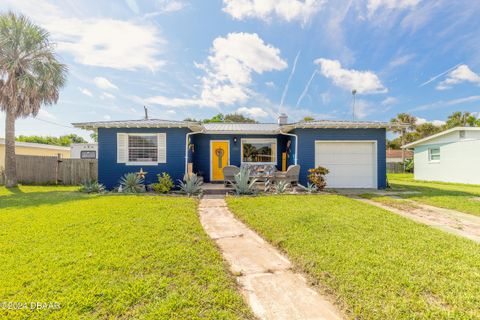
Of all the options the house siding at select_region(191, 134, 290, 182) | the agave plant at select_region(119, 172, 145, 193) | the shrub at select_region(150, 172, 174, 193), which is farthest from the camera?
the house siding at select_region(191, 134, 290, 182)

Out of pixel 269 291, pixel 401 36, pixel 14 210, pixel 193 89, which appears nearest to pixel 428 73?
pixel 401 36

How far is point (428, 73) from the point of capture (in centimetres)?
1755

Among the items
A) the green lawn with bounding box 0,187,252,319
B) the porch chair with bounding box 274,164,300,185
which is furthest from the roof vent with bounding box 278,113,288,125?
the green lawn with bounding box 0,187,252,319

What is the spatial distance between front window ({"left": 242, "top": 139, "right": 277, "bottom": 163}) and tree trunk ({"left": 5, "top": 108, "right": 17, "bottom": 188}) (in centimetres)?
1167

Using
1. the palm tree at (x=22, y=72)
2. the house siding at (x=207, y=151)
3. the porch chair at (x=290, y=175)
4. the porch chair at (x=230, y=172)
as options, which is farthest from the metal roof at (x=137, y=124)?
the porch chair at (x=290, y=175)

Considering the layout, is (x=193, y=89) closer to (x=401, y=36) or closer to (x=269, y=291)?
(x=401, y=36)

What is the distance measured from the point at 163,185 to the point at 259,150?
17.6ft

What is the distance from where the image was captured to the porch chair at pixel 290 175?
30.4ft

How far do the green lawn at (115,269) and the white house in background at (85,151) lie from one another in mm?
13535

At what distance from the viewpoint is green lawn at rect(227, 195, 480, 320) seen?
211cm

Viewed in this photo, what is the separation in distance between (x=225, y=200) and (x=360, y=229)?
4331mm

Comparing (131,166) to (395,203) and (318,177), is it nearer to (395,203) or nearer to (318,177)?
(318,177)

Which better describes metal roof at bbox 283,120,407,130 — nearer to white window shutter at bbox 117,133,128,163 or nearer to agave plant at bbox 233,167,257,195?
agave plant at bbox 233,167,257,195

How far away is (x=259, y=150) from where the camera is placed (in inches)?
462
